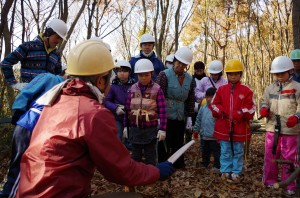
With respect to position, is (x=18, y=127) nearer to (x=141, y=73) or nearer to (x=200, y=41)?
(x=141, y=73)

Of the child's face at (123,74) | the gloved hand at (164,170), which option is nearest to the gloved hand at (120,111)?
the child's face at (123,74)

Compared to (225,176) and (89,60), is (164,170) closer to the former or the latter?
(89,60)

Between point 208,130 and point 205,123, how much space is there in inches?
6.3

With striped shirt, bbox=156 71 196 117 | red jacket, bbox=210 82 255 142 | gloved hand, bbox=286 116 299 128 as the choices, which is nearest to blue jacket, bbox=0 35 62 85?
striped shirt, bbox=156 71 196 117

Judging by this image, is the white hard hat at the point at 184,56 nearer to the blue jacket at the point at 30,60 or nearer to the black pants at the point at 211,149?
the black pants at the point at 211,149

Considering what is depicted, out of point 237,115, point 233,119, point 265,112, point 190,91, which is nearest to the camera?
point 265,112

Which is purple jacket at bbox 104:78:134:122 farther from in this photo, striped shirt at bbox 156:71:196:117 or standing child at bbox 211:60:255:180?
standing child at bbox 211:60:255:180

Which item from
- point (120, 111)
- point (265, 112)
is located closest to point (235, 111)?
point (265, 112)

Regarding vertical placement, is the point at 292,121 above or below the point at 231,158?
above

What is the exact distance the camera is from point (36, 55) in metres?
4.39

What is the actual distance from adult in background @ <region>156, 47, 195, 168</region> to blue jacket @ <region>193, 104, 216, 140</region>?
0.49 meters

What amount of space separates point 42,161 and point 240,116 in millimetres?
3778

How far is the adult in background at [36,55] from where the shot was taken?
4.31m

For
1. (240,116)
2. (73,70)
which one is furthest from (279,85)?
(73,70)
